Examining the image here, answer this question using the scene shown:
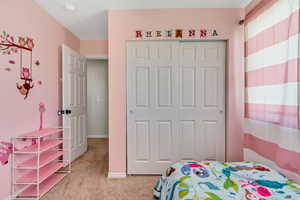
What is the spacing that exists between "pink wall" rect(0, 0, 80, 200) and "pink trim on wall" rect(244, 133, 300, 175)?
9.20ft

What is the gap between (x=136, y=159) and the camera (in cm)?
237

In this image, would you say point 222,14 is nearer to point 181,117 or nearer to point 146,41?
point 146,41

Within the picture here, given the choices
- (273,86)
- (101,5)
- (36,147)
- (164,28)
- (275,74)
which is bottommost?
(36,147)

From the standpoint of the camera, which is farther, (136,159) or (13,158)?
(136,159)

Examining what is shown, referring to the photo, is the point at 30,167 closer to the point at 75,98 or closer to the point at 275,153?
the point at 75,98

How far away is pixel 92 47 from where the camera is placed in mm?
3488

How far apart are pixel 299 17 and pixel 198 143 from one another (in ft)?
5.86

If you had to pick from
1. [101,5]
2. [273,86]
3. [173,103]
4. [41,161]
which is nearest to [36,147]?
[41,161]

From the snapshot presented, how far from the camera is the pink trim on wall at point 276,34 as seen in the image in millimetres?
1401

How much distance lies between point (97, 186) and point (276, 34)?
2.70 metres

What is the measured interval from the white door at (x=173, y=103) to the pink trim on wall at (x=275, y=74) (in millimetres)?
417

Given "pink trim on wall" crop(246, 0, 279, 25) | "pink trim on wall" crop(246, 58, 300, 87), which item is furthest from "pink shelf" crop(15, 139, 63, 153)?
"pink trim on wall" crop(246, 0, 279, 25)

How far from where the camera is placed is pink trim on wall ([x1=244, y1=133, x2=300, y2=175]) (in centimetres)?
140

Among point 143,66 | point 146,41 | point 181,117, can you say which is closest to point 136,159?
point 181,117
